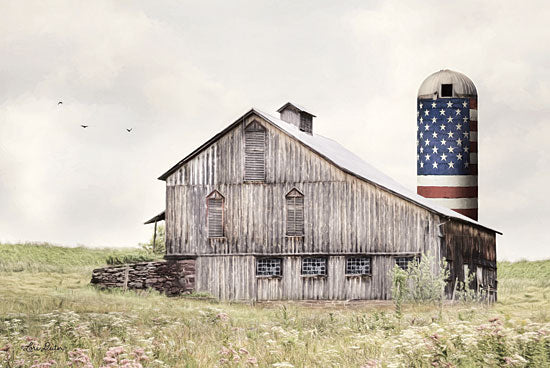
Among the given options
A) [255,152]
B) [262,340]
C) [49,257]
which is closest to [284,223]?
[255,152]

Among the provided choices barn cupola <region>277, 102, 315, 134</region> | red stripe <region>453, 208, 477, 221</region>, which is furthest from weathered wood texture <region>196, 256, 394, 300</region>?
red stripe <region>453, 208, 477, 221</region>

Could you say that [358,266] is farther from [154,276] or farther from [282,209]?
[154,276]

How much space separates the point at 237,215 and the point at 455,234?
9.91 meters

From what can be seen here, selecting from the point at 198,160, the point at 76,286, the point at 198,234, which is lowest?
the point at 76,286

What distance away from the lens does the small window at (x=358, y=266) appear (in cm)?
3422

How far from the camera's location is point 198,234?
35.8 m

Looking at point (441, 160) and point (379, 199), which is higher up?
point (441, 160)

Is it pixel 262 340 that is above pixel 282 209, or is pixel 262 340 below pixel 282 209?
below

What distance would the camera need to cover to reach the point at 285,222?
3491cm

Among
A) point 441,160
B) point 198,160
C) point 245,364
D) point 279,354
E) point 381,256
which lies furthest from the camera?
point 441,160

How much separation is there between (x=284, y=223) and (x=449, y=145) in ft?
56.4

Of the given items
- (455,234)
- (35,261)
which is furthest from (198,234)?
(35,261)

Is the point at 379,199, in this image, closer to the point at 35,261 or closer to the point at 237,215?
the point at 237,215

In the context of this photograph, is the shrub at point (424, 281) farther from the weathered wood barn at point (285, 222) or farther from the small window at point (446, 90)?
the small window at point (446, 90)
